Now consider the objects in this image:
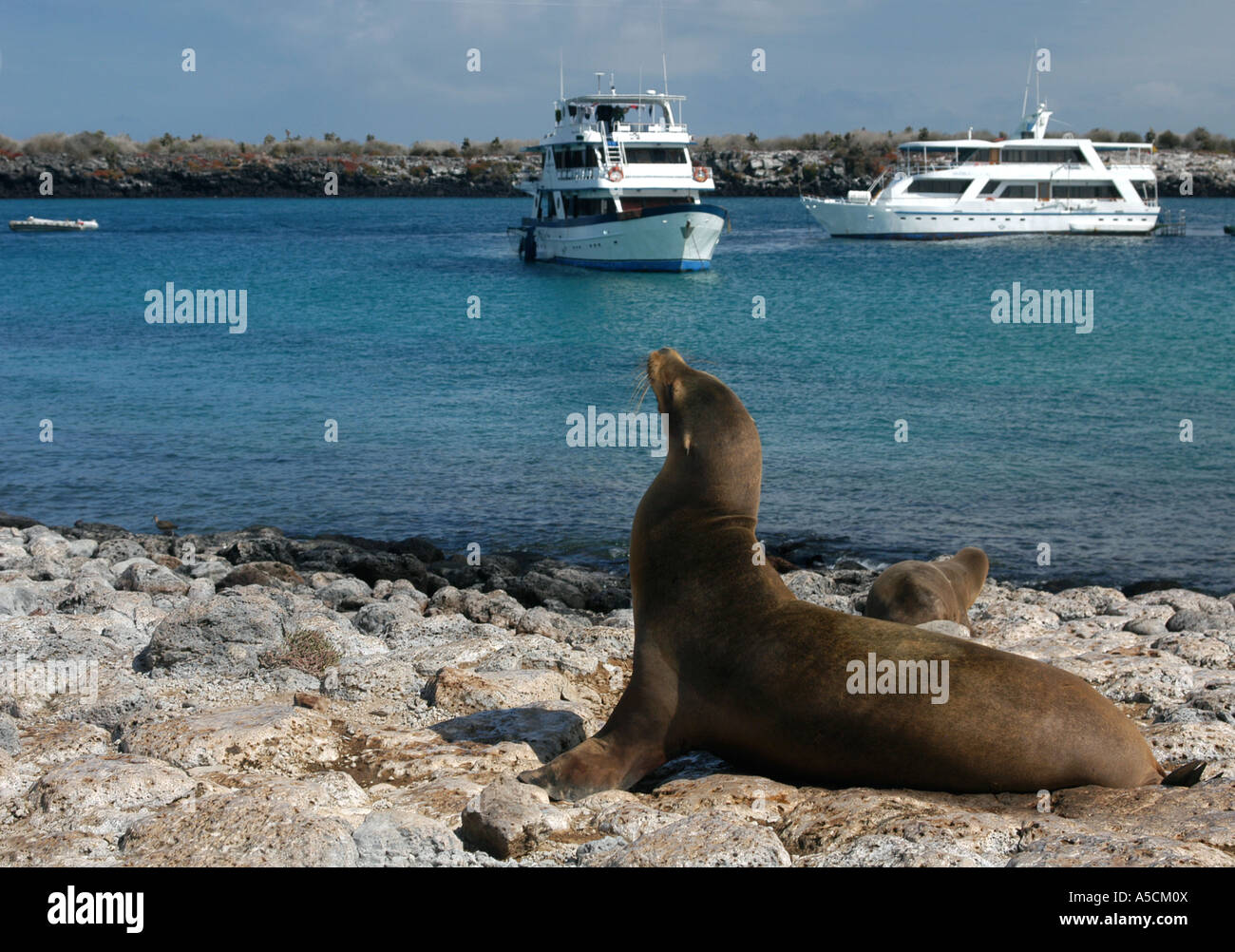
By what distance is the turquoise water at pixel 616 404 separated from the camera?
13836 mm

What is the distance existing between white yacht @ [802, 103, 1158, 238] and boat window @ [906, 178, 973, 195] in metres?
0.05

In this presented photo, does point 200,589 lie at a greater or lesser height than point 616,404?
lesser

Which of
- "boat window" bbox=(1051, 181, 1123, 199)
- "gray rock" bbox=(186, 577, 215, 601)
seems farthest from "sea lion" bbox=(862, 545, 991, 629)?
"boat window" bbox=(1051, 181, 1123, 199)

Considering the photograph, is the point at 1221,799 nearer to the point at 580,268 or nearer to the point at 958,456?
the point at 958,456

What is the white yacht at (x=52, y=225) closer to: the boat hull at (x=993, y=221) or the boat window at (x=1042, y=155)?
the boat hull at (x=993, y=221)

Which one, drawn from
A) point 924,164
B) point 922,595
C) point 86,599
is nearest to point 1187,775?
point 922,595

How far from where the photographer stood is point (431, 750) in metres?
4.74

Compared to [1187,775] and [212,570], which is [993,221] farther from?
[1187,775]

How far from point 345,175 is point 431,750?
131 m

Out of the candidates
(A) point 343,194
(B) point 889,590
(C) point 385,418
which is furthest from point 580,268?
(A) point 343,194
